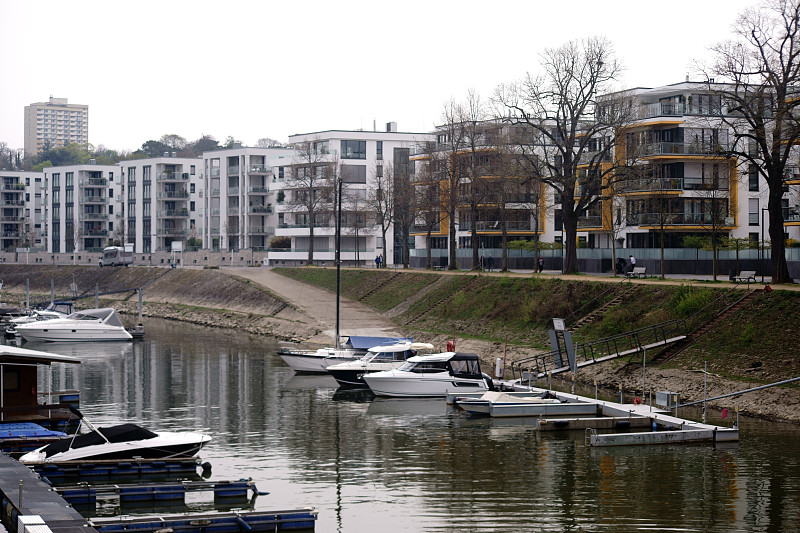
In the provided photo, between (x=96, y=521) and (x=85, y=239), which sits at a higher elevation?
(x=85, y=239)

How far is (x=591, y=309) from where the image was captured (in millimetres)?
64875

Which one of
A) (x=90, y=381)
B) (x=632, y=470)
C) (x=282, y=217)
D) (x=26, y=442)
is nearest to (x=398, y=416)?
(x=632, y=470)

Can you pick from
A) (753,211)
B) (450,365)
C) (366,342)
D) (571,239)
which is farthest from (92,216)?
(450,365)

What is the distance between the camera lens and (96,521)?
973 inches

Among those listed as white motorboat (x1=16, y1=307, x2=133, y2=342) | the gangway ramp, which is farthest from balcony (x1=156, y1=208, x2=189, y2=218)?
the gangway ramp

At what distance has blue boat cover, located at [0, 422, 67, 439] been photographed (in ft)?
120

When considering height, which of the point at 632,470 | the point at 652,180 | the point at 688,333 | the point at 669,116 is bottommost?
the point at 632,470

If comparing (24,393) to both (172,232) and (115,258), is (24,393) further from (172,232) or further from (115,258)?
(172,232)

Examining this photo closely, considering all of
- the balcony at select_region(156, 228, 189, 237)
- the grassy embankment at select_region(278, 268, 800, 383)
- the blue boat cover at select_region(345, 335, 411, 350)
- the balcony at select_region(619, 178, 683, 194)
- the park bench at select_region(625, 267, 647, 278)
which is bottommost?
the blue boat cover at select_region(345, 335, 411, 350)

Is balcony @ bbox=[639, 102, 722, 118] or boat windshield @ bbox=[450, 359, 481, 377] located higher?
balcony @ bbox=[639, 102, 722, 118]

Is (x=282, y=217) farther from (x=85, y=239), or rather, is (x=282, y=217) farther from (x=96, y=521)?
(x=96, y=521)

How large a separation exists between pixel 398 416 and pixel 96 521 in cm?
2223

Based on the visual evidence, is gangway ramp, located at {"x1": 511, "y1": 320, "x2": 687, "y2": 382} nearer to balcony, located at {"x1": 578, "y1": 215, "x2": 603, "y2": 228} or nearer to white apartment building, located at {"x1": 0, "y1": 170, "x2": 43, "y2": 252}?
balcony, located at {"x1": 578, "y1": 215, "x2": 603, "y2": 228}

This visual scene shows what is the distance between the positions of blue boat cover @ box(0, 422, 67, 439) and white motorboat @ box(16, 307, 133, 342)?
41978mm
